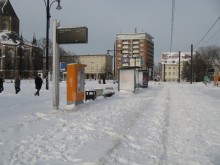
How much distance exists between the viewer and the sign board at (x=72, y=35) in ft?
48.4

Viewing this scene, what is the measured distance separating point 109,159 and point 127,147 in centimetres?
122

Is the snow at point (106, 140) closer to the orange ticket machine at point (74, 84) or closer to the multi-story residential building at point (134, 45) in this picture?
the orange ticket machine at point (74, 84)

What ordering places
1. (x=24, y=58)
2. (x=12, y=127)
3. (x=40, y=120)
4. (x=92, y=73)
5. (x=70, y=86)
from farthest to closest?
(x=92, y=73) < (x=24, y=58) < (x=70, y=86) < (x=40, y=120) < (x=12, y=127)

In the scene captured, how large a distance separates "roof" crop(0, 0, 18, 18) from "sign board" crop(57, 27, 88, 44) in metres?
101

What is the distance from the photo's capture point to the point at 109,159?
6.86m

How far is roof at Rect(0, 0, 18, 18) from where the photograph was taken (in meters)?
110

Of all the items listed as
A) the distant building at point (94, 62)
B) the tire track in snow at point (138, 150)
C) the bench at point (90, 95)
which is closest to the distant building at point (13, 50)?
the distant building at point (94, 62)

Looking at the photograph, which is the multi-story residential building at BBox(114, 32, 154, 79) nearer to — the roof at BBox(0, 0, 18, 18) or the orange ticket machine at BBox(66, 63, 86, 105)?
the roof at BBox(0, 0, 18, 18)

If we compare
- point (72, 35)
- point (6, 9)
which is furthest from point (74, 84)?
point (6, 9)

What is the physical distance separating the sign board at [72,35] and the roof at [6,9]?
10115 cm

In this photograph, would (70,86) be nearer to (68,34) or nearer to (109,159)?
(68,34)

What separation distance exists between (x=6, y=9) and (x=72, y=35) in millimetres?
103416

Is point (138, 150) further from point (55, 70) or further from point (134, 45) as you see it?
point (134, 45)

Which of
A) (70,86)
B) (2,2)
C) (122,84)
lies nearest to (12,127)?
(70,86)
